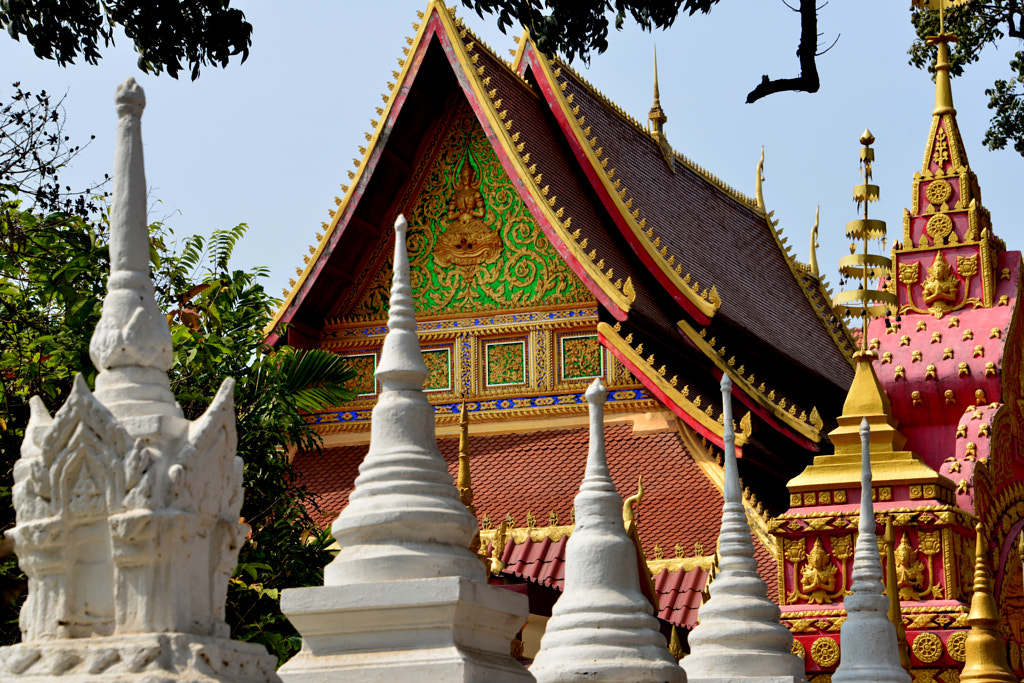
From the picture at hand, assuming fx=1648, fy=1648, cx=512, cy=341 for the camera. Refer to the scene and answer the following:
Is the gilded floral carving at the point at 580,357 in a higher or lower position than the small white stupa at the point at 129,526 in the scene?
higher

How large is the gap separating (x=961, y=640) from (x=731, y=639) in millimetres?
3469

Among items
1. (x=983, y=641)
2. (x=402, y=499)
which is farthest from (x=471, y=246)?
(x=402, y=499)

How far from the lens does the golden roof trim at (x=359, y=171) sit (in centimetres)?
1322

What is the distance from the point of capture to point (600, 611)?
516cm

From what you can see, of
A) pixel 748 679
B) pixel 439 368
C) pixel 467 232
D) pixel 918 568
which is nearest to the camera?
pixel 748 679

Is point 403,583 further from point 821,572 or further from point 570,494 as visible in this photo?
point 570,494

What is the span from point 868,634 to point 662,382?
4711 mm

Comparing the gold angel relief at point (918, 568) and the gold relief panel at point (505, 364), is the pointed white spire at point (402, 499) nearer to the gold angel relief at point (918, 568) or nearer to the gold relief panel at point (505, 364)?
the gold angel relief at point (918, 568)

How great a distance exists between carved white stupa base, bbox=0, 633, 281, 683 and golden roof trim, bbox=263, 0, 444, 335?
9941 millimetres

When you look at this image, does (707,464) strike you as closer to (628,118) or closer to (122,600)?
(628,118)

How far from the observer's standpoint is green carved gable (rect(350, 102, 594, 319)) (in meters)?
13.0

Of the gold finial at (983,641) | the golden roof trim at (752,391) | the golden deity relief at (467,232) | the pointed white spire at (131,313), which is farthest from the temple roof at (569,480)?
the pointed white spire at (131,313)

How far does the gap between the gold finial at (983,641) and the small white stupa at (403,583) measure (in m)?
5.29

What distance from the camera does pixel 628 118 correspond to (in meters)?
17.9
